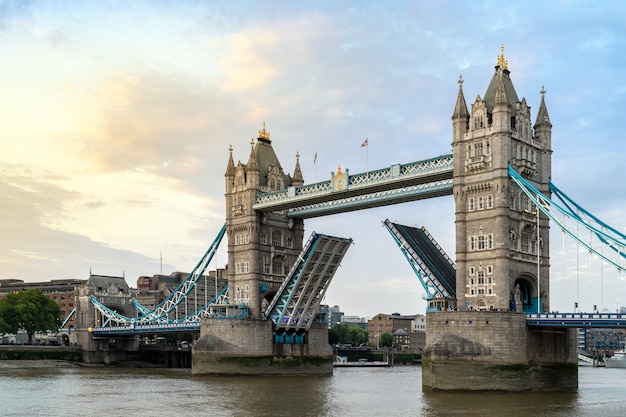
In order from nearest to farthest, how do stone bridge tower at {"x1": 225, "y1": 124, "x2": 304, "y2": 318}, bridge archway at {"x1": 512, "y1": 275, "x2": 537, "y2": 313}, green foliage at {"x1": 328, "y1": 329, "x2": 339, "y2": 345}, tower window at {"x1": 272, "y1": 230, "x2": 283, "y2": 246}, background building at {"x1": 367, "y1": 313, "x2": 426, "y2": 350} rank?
bridge archway at {"x1": 512, "y1": 275, "x2": 537, "y2": 313}
stone bridge tower at {"x1": 225, "y1": 124, "x2": 304, "y2": 318}
tower window at {"x1": 272, "y1": 230, "x2": 283, "y2": 246}
green foliage at {"x1": 328, "y1": 329, "x2": 339, "y2": 345}
background building at {"x1": 367, "y1": 313, "x2": 426, "y2": 350}

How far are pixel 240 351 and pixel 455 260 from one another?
2407 cm

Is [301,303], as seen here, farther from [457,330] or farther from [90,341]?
[90,341]

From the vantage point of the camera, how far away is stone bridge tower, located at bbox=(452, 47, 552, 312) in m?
57.6

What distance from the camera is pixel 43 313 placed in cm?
10900

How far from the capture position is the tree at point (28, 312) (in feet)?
348

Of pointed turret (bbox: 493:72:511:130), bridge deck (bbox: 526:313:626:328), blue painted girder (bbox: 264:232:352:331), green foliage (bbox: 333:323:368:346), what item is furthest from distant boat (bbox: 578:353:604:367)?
pointed turret (bbox: 493:72:511:130)

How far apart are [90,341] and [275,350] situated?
39134mm

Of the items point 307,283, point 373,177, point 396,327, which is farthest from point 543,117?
point 396,327

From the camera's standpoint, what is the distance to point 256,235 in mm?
79062

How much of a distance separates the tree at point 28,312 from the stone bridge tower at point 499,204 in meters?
66.8

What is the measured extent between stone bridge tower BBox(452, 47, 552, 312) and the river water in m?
8.07

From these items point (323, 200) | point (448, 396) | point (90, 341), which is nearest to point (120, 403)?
point (448, 396)

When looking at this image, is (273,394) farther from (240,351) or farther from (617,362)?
(617,362)

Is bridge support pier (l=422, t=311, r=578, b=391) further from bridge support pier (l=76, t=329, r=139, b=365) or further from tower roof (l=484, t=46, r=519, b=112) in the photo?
bridge support pier (l=76, t=329, r=139, b=365)
